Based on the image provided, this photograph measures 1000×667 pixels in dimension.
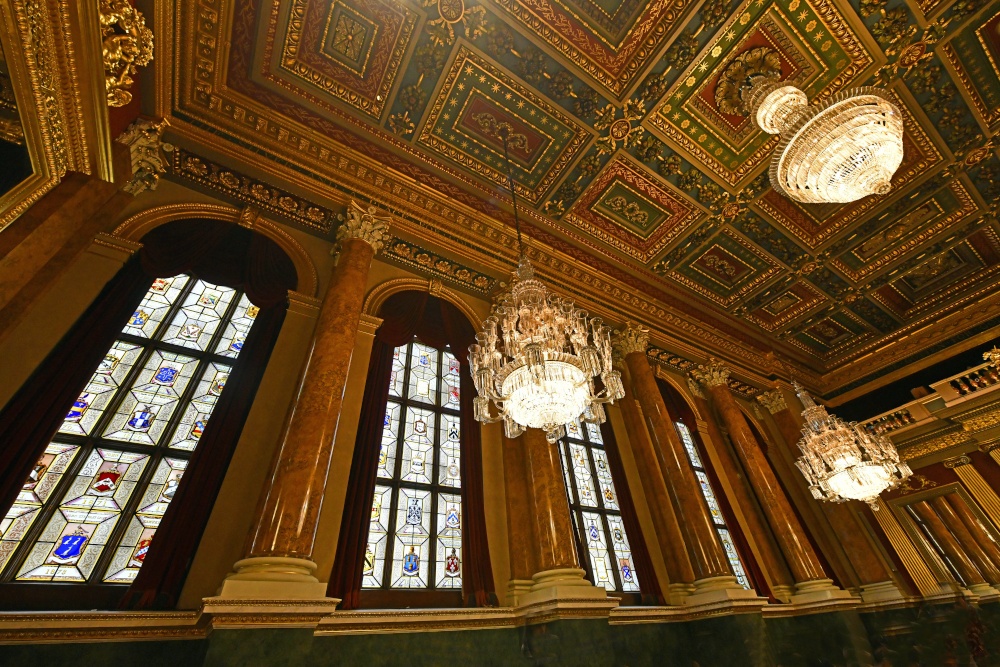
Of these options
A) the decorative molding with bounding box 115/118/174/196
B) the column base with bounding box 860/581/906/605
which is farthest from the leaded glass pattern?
the decorative molding with bounding box 115/118/174/196

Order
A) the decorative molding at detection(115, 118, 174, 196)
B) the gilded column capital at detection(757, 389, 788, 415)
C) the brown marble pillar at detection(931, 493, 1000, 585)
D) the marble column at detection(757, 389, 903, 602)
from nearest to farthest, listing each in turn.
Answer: the decorative molding at detection(115, 118, 174, 196) → the marble column at detection(757, 389, 903, 602) → the brown marble pillar at detection(931, 493, 1000, 585) → the gilded column capital at detection(757, 389, 788, 415)

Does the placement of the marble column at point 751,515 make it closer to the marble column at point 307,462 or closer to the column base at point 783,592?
the column base at point 783,592

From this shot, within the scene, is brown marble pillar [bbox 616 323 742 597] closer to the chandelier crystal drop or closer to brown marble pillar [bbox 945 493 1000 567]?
the chandelier crystal drop

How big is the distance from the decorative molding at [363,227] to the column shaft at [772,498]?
6.57 meters

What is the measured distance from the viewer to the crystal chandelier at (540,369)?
3250 mm

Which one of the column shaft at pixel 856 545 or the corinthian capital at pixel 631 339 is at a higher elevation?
the corinthian capital at pixel 631 339

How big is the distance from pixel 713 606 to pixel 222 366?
5.69 metres

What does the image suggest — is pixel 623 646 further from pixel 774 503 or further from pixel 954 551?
pixel 954 551

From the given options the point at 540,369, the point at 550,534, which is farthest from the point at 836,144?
the point at 550,534

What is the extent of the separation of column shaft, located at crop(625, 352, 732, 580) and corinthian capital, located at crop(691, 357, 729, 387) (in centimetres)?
190

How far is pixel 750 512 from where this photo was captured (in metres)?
7.54

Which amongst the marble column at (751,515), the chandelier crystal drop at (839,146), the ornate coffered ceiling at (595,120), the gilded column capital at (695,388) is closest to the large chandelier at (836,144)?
the chandelier crystal drop at (839,146)

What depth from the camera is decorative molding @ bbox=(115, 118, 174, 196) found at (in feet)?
13.7

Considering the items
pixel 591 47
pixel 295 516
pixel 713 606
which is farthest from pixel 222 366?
pixel 713 606
